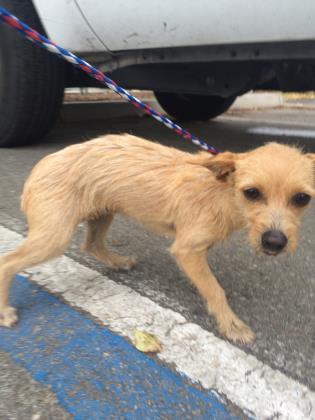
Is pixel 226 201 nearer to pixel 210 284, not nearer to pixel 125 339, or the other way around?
pixel 210 284

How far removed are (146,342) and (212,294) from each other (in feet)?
1.34

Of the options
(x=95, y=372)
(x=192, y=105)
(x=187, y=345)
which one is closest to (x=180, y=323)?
(x=187, y=345)

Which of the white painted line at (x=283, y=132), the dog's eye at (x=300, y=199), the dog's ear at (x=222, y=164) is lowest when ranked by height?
the white painted line at (x=283, y=132)

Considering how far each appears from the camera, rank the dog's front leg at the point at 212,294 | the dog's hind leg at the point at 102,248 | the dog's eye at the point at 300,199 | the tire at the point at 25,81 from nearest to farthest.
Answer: the dog's eye at the point at 300,199, the dog's front leg at the point at 212,294, the dog's hind leg at the point at 102,248, the tire at the point at 25,81

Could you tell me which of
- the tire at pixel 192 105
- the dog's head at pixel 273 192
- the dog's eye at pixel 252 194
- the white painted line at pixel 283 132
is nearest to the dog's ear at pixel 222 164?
the dog's head at pixel 273 192

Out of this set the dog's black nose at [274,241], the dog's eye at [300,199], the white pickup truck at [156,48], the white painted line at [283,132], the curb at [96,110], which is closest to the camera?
the dog's black nose at [274,241]

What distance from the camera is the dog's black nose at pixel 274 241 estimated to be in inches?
69.2

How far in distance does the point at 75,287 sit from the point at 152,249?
74 centimetres

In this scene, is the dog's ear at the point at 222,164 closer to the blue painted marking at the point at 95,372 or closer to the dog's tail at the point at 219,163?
the dog's tail at the point at 219,163

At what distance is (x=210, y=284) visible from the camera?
6.86 feet

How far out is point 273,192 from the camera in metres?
1.84

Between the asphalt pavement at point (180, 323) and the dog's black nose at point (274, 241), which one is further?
the dog's black nose at point (274, 241)

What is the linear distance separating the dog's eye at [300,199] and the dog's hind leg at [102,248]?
1070 mm

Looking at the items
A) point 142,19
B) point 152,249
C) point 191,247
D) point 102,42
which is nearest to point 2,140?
point 102,42
